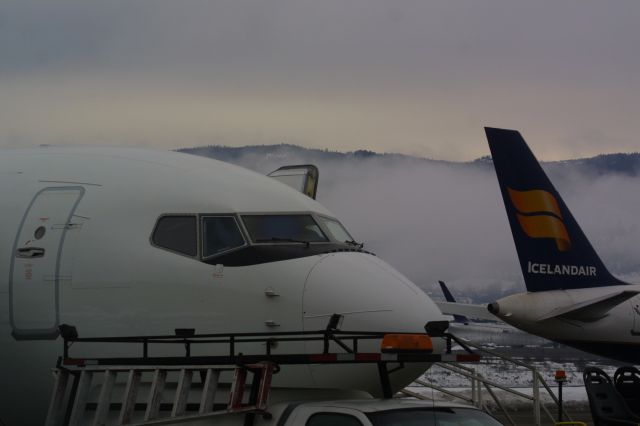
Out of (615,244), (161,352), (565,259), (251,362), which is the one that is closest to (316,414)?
(251,362)

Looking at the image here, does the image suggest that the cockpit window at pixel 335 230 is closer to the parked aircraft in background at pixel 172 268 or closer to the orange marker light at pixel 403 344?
the parked aircraft in background at pixel 172 268

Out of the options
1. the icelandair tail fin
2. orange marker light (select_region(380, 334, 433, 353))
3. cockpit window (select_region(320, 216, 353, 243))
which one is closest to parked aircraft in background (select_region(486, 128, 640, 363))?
the icelandair tail fin

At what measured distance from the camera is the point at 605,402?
Answer: 14875mm

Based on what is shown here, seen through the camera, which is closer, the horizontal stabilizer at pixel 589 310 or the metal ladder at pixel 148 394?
the metal ladder at pixel 148 394

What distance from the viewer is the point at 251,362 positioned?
874cm

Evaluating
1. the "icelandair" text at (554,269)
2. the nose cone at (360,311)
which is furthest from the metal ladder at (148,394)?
the "icelandair" text at (554,269)

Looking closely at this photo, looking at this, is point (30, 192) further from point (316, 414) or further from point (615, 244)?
point (615, 244)

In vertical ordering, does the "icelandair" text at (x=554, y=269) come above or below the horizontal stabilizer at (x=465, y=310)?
above

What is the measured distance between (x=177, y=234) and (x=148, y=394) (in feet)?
5.59

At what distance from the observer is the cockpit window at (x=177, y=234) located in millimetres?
10594

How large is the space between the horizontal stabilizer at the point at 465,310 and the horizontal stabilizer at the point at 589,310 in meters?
1.45

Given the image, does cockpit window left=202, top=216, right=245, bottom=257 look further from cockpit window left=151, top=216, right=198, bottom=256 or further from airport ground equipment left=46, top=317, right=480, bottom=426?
A: airport ground equipment left=46, top=317, right=480, bottom=426

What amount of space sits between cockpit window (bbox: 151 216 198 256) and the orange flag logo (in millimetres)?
17443

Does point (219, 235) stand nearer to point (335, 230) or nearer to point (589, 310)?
point (335, 230)
